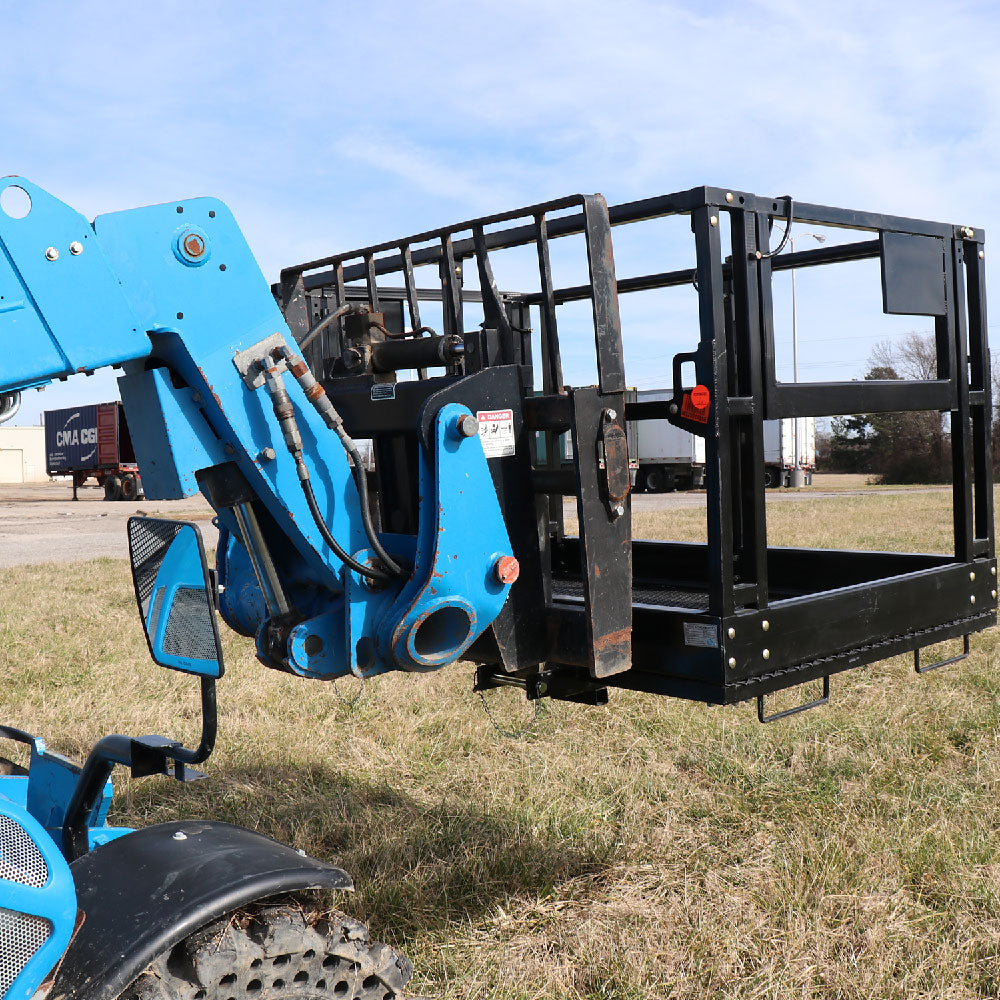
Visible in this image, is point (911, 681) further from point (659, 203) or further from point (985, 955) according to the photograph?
point (659, 203)

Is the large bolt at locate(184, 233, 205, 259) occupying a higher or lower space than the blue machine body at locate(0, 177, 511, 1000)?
higher

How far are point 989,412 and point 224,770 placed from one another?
3815 mm

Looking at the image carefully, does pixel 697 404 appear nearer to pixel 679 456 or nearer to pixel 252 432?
pixel 252 432

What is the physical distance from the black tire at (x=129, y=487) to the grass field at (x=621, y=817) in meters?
27.2

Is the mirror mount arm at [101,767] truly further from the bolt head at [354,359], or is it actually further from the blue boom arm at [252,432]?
the bolt head at [354,359]

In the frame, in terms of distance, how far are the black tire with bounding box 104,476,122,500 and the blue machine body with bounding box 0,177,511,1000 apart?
3253cm

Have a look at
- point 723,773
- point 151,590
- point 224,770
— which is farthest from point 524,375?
point 224,770

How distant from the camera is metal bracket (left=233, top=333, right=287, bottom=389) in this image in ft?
7.93

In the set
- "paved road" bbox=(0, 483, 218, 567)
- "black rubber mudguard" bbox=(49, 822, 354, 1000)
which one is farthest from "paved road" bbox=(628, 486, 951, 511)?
"black rubber mudguard" bbox=(49, 822, 354, 1000)

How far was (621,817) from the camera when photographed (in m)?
4.47

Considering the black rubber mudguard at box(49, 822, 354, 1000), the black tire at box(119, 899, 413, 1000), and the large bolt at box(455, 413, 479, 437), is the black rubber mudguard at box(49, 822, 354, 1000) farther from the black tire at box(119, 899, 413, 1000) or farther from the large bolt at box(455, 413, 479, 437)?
the large bolt at box(455, 413, 479, 437)

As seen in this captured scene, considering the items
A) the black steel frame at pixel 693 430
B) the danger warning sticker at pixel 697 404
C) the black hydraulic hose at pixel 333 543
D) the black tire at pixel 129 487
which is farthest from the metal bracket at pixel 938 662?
the black tire at pixel 129 487

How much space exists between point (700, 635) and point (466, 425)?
0.86 meters

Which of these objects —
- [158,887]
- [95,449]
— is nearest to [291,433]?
[158,887]
